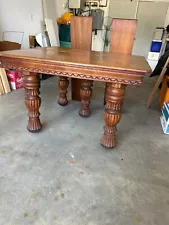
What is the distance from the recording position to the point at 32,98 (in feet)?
5.56

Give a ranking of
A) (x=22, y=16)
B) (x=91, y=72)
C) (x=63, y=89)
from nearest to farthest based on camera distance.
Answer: (x=91, y=72), (x=63, y=89), (x=22, y=16)

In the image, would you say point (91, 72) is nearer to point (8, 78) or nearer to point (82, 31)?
point (82, 31)

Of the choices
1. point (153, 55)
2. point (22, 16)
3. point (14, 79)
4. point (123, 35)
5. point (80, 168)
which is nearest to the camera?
point (80, 168)

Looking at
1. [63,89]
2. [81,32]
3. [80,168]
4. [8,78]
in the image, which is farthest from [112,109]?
[8,78]

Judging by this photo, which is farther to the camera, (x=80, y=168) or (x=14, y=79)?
(x=14, y=79)

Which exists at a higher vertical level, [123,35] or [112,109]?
[123,35]

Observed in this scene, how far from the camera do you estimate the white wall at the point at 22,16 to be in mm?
3316

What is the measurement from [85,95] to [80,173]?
1081 mm

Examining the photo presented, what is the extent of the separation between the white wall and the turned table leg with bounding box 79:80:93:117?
7.65ft

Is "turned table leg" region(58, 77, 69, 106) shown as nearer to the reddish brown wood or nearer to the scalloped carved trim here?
the reddish brown wood

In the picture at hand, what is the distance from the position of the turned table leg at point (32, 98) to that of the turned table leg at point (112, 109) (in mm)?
683

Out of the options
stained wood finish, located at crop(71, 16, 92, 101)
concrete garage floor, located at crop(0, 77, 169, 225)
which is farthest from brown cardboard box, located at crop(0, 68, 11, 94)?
stained wood finish, located at crop(71, 16, 92, 101)

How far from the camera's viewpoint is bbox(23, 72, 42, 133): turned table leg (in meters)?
1.59

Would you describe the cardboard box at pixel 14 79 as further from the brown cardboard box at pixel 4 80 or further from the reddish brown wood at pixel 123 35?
the reddish brown wood at pixel 123 35
